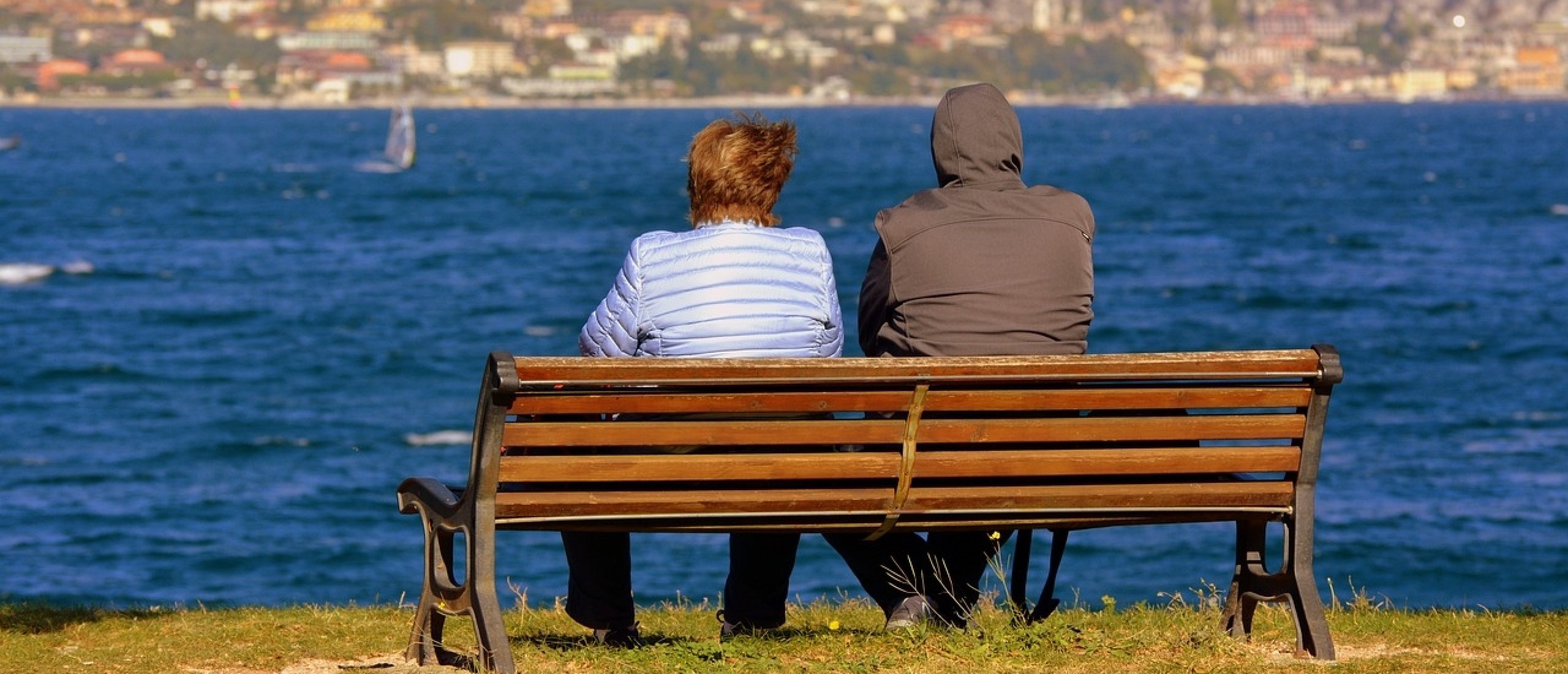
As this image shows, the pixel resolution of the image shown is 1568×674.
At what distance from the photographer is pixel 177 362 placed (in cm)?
3422

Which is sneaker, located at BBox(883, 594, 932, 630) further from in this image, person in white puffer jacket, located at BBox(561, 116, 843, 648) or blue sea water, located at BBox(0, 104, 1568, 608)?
blue sea water, located at BBox(0, 104, 1568, 608)

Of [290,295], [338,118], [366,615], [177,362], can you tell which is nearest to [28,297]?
[290,295]

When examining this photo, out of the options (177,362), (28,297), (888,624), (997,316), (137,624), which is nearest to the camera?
(997,316)

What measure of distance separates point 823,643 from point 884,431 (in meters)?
0.87

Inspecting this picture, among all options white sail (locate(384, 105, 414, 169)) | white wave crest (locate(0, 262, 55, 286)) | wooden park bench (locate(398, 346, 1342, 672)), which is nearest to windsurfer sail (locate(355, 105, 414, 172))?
white sail (locate(384, 105, 414, 169))

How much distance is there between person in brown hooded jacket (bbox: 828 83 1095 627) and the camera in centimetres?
491

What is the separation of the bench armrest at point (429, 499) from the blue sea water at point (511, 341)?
142 inches

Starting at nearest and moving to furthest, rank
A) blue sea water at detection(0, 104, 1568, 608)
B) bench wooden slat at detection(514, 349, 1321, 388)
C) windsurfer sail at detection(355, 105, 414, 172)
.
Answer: bench wooden slat at detection(514, 349, 1321, 388)
blue sea water at detection(0, 104, 1568, 608)
windsurfer sail at detection(355, 105, 414, 172)

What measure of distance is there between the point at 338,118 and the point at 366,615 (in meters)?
182

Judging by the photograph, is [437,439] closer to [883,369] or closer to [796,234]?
[796,234]

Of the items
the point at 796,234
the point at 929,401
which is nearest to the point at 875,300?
the point at 796,234

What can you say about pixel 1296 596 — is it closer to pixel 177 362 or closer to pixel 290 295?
pixel 177 362

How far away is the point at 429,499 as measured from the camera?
4.91 m

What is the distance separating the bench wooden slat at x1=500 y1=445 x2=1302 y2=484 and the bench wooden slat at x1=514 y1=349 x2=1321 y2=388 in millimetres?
213
